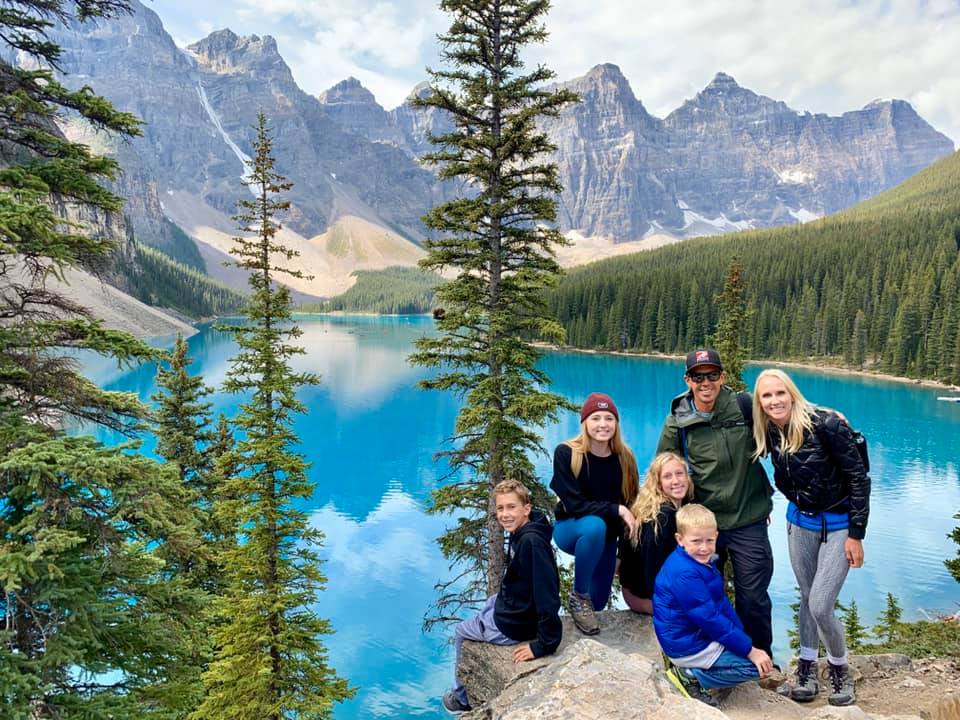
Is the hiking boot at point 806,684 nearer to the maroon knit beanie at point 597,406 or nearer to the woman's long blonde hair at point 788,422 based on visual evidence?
the woman's long blonde hair at point 788,422

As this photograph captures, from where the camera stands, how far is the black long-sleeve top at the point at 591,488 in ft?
19.0

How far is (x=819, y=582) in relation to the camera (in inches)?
211

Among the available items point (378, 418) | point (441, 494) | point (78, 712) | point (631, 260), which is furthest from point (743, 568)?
→ point (631, 260)

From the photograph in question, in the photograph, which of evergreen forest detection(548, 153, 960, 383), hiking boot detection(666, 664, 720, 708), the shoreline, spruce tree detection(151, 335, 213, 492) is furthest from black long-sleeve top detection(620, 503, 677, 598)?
evergreen forest detection(548, 153, 960, 383)

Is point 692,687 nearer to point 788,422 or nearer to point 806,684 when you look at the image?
point 806,684

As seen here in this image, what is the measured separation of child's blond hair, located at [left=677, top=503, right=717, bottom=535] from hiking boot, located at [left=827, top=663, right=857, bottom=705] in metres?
2.17

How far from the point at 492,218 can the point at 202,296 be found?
182 meters

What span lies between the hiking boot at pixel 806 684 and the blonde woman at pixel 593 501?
1859 mm

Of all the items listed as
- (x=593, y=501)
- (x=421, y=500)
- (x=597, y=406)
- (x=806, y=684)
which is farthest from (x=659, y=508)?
(x=421, y=500)

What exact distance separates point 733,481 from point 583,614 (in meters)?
2.01

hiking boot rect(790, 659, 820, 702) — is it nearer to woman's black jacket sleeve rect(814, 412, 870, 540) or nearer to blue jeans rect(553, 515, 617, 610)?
woman's black jacket sleeve rect(814, 412, 870, 540)

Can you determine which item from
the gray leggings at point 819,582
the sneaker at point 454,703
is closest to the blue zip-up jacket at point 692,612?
the gray leggings at point 819,582

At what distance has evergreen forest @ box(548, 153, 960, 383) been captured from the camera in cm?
7694

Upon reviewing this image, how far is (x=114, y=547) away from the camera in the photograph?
5582 mm
